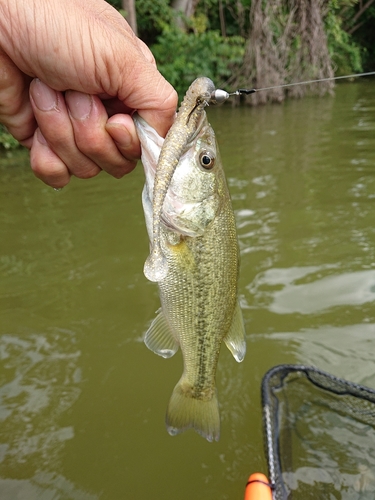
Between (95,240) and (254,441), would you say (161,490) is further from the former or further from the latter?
(95,240)

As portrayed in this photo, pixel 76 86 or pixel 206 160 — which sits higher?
pixel 76 86

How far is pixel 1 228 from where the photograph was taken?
231 inches

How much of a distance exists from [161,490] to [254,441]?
63cm

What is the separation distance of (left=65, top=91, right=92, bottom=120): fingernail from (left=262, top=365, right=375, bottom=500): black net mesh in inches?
72.5

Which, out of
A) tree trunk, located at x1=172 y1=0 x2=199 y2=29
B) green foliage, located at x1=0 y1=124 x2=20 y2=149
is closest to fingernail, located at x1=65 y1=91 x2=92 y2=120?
green foliage, located at x1=0 y1=124 x2=20 y2=149

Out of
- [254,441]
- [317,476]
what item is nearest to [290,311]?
[254,441]

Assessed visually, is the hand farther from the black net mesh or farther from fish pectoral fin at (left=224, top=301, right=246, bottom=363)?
the black net mesh

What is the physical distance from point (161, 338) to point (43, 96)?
122 cm

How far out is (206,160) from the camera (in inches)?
74.2

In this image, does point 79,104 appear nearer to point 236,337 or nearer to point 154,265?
point 154,265

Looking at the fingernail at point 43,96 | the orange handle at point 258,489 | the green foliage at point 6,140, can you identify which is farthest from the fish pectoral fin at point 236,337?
the green foliage at point 6,140

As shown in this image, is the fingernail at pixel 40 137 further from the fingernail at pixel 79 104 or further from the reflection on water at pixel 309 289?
the reflection on water at pixel 309 289

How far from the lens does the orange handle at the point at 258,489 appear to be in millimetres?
1978

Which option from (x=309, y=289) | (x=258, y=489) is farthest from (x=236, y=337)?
(x=309, y=289)
